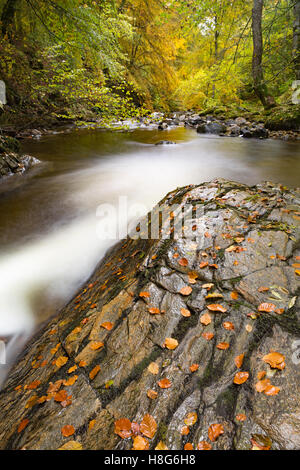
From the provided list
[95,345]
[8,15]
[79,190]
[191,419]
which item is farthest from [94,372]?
[8,15]

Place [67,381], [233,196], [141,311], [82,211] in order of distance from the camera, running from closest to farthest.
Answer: [67,381], [141,311], [233,196], [82,211]

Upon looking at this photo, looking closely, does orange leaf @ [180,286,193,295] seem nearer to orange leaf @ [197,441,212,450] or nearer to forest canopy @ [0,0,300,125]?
orange leaf @ [197,441,212,450]

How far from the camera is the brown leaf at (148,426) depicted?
1318 millimetres

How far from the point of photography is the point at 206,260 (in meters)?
2.38

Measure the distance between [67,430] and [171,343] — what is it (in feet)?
2.76

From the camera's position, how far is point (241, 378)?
145cm

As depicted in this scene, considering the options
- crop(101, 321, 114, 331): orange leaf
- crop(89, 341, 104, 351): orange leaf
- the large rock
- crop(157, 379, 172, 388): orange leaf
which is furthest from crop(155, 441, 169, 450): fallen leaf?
crop(101, 321, 114, 331): orange leaf

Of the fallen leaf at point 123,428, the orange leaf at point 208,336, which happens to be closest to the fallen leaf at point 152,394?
the fallen leaf at point 123,428

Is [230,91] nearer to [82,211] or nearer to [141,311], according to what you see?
[82,211]

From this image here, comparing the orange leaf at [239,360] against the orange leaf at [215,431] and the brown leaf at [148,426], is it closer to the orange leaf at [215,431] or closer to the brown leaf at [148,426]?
the orange leaf at [215,431]

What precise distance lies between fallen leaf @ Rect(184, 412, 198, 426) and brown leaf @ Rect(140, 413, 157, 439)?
0.19m

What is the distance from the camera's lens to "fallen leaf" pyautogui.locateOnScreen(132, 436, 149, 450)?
1.27 meters
